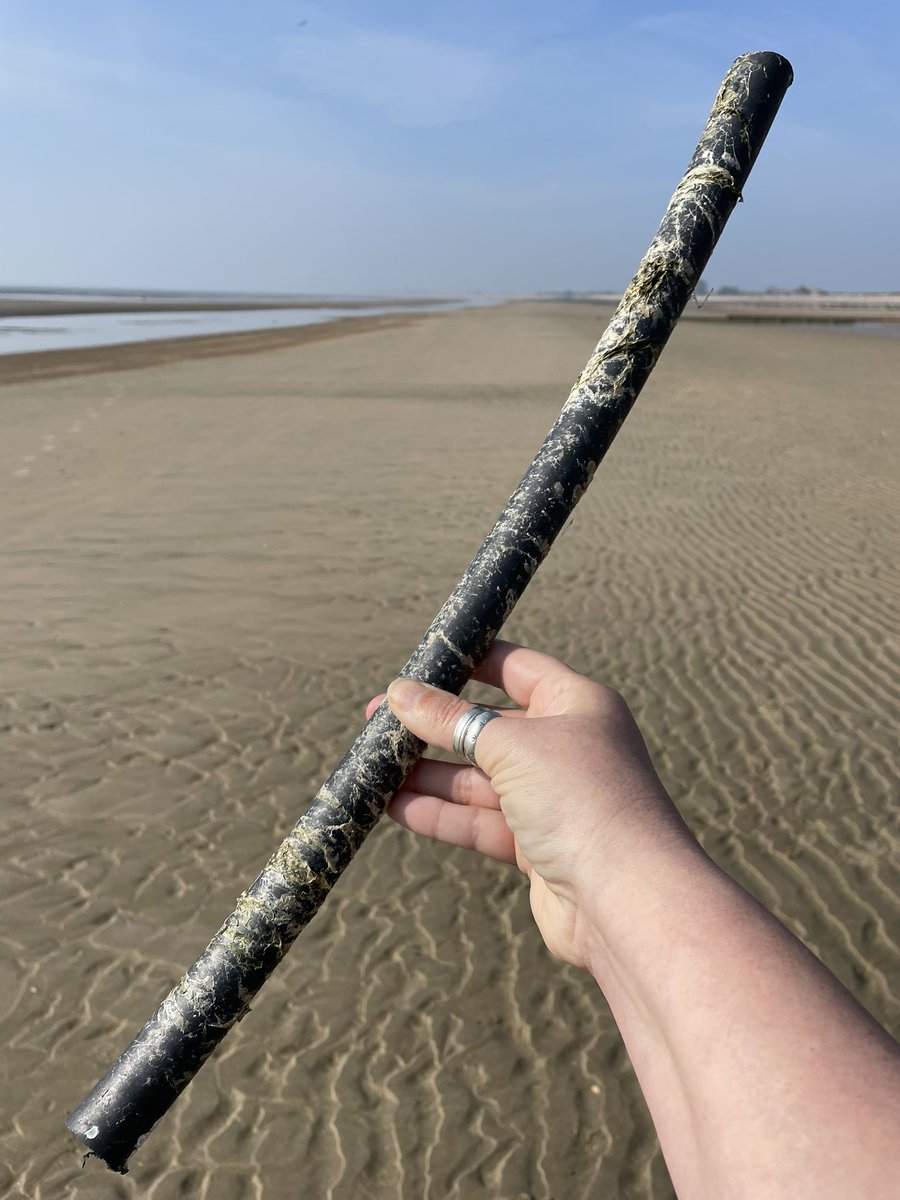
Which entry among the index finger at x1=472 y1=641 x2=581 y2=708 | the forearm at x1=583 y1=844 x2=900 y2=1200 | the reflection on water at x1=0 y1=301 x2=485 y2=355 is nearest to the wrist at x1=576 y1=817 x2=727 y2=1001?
the forearm at x1=583 y1=844 x2=900 y2=1200

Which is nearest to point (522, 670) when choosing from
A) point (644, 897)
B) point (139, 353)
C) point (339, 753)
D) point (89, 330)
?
point (644, 897)

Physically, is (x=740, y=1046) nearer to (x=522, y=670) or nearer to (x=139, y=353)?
(x=522, y=670)

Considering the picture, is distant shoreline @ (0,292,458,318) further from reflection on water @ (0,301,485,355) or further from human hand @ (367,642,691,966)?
human hand @ (367,642,691,966)

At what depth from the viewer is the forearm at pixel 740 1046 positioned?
3.41ft

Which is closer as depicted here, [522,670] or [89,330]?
[522,670]

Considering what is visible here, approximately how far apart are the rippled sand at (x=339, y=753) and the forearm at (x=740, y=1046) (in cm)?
201

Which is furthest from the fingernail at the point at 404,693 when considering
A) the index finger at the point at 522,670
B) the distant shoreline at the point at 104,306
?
the distant shoreline at the point at 104,306

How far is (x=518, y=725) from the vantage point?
1.84 m

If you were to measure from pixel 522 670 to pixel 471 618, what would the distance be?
1.75 feet

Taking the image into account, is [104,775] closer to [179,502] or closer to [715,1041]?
[715,1041]

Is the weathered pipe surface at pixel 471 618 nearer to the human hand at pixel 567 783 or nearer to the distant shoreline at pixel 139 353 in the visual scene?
the human hand at pixel 567 783

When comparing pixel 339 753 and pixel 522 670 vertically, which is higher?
pixel 522 670

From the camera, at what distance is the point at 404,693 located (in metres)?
1.75

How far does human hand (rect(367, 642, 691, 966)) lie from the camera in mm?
1624
